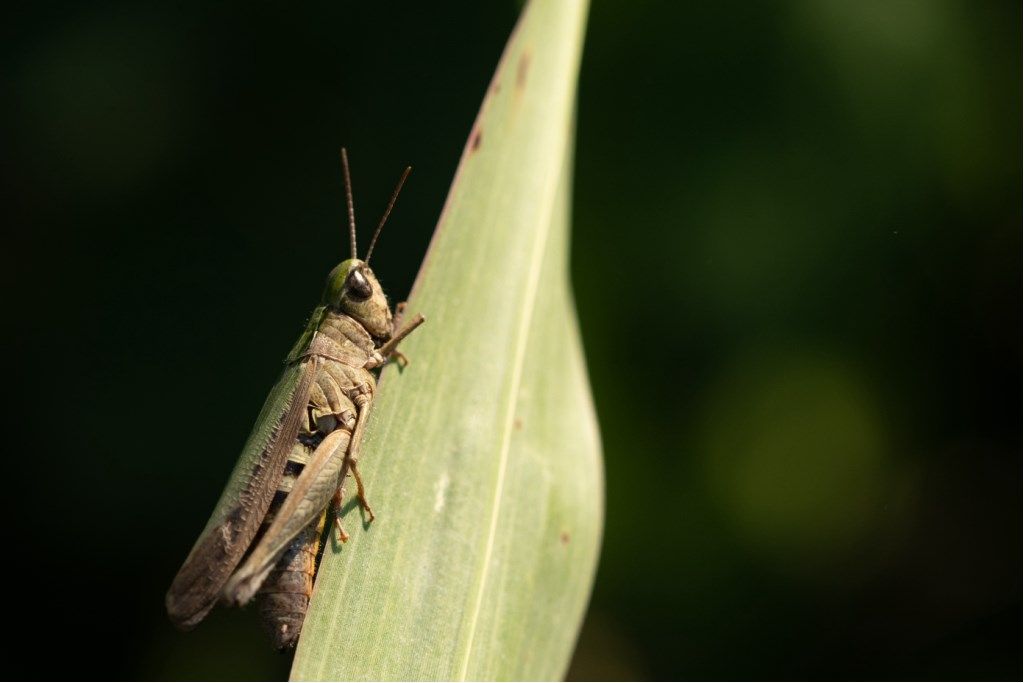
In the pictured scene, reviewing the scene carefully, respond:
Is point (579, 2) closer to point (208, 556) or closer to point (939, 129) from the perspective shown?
point (939, 129)

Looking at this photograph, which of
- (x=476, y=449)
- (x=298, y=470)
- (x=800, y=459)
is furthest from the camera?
(x=800, y=459)

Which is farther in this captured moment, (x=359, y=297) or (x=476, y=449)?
(x=359, y=297)

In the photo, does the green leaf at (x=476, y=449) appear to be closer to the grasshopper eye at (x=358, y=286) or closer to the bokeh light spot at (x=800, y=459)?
the grasshopper eye at (x=358, y=286)

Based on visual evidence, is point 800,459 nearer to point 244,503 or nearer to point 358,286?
point 358,286

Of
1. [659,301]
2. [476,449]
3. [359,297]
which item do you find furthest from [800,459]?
[359,297]

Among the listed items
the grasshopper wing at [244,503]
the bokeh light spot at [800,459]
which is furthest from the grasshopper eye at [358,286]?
the bokeh light spot at [800,459]

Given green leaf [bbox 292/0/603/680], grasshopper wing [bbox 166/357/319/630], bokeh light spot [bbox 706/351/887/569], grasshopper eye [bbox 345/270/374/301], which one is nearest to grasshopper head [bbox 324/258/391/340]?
grasshopper eye [bbox 345/270/374/301]

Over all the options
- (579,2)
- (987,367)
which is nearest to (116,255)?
(579,2)
